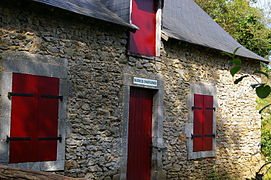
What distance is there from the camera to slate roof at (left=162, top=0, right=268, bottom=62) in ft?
28.7

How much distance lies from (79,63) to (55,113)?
1012mm

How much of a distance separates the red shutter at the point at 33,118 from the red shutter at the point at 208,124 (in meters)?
4.31

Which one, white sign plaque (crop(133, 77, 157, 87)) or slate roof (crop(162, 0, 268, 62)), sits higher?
slate roof (crop(162, 0, 268, 62))

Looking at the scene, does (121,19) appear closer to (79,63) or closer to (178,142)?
(79,63)

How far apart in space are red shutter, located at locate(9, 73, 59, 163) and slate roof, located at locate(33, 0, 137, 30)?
1.23 metres

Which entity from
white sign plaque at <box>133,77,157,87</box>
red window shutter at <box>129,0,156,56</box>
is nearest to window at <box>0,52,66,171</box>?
white sign plaque at <box>133,77,157,87</box>

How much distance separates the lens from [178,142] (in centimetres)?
830

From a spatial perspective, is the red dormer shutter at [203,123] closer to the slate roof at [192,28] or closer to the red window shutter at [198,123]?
the red window shutter at [198,123]

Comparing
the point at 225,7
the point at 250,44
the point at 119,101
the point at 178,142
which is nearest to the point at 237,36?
the point at 250,44

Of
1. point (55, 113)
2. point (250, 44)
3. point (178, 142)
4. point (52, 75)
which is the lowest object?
point (178, 142)

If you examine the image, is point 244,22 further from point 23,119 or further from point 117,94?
point 23,119

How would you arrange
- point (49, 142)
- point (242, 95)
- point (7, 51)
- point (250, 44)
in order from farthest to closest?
point (250, 44) → point (242, 95) → point (49, 142) → point (7, 51)

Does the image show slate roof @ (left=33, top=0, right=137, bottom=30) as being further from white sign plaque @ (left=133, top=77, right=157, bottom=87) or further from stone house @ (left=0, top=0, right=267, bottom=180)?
white sign plaque @ (left=133, top=77, right=157, bottom=87)

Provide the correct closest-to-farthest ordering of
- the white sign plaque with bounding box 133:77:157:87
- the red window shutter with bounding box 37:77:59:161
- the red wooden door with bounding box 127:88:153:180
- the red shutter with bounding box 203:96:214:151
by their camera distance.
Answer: the red window shutter with bounding box 37:77:59:161 → the white sign plaque with bounding box 133:77:157:87 → the red wooden door with bounding box 127:88:153:180 → the red shutter with bounding box 203:96:214:151
